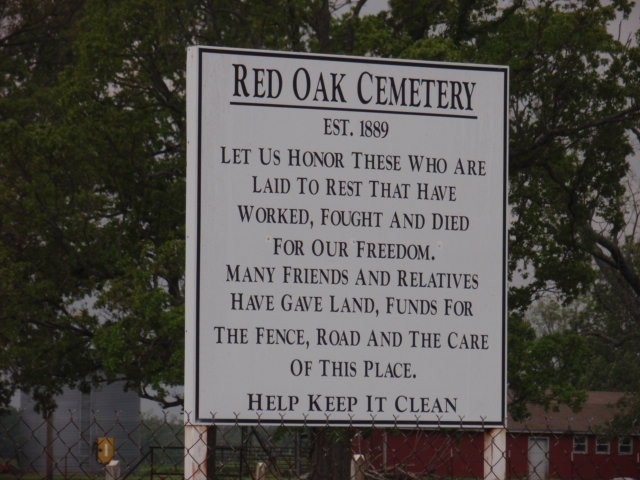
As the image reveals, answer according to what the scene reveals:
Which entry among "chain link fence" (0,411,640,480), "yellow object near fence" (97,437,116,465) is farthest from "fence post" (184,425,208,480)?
"chain link fence" (0,411,640,480)

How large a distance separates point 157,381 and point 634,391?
76.6 ft

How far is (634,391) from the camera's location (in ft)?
144

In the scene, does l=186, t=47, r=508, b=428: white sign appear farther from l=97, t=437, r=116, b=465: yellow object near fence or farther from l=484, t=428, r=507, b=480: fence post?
l=97, t=437, r=116, b=465: yellow object near fence

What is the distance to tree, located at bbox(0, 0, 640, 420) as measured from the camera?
86.3ft

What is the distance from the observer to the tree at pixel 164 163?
26.3 metres

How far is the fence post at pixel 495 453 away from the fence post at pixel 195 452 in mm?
1567

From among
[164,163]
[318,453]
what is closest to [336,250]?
[318,453]

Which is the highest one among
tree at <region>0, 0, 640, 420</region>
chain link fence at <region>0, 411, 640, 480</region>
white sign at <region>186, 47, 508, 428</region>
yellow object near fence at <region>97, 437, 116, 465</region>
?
tree at <region>0, 0, 640, 420</region>

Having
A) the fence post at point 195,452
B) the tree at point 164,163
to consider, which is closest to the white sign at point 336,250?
the fence post at point 195,452

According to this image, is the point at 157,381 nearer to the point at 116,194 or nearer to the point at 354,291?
the point at 116,194

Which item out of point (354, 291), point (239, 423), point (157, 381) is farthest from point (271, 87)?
point (157, 381)

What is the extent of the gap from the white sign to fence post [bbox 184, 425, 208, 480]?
91 mm

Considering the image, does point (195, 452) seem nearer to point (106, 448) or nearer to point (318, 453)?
point (106, 448)

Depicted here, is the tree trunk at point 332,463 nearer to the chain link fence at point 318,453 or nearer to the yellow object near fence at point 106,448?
the chain link fence at point 318,453
